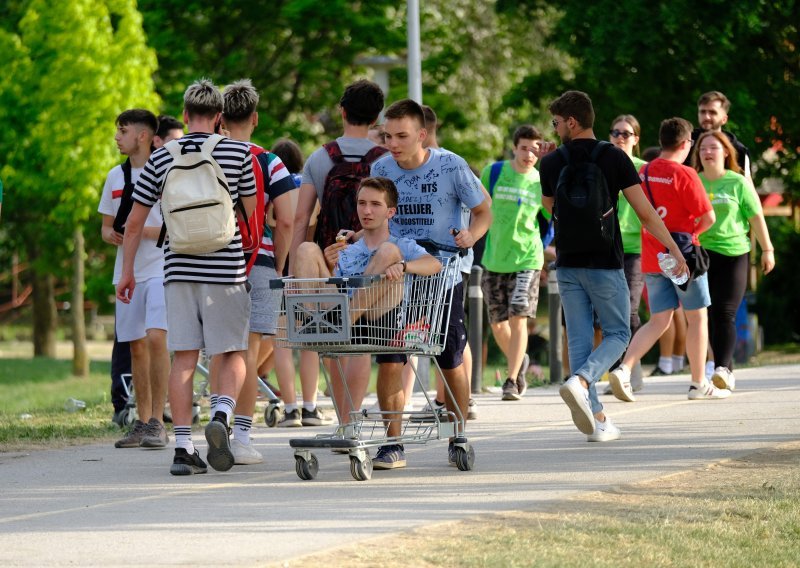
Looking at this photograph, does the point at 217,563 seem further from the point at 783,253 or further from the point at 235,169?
the point at 783,253

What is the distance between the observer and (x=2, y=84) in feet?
89.0

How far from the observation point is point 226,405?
8617 millimetres

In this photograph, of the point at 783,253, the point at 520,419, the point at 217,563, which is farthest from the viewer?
the point at 783,253

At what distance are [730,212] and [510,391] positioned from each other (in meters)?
2.45

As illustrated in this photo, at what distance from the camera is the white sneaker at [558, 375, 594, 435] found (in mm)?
9344

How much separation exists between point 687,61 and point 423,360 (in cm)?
1609

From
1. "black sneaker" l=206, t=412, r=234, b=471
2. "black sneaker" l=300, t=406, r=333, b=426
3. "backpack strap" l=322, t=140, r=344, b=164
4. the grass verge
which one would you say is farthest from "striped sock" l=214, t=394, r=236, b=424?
"black sneaker" l=300, t=406, r=333, b=426

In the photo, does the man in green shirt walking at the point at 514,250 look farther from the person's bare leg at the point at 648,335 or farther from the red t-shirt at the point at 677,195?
the red t-shirt at the point at 677,195

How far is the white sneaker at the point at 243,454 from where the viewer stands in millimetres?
9156

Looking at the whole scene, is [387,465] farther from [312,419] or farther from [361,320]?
[312,419]

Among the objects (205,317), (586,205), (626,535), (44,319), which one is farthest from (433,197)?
(44,319)

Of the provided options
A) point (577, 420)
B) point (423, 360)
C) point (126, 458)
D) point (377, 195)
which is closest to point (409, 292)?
point (377, 195)

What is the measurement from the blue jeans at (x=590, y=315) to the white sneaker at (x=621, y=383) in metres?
2.43

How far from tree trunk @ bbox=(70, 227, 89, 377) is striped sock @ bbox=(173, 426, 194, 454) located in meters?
20.5
